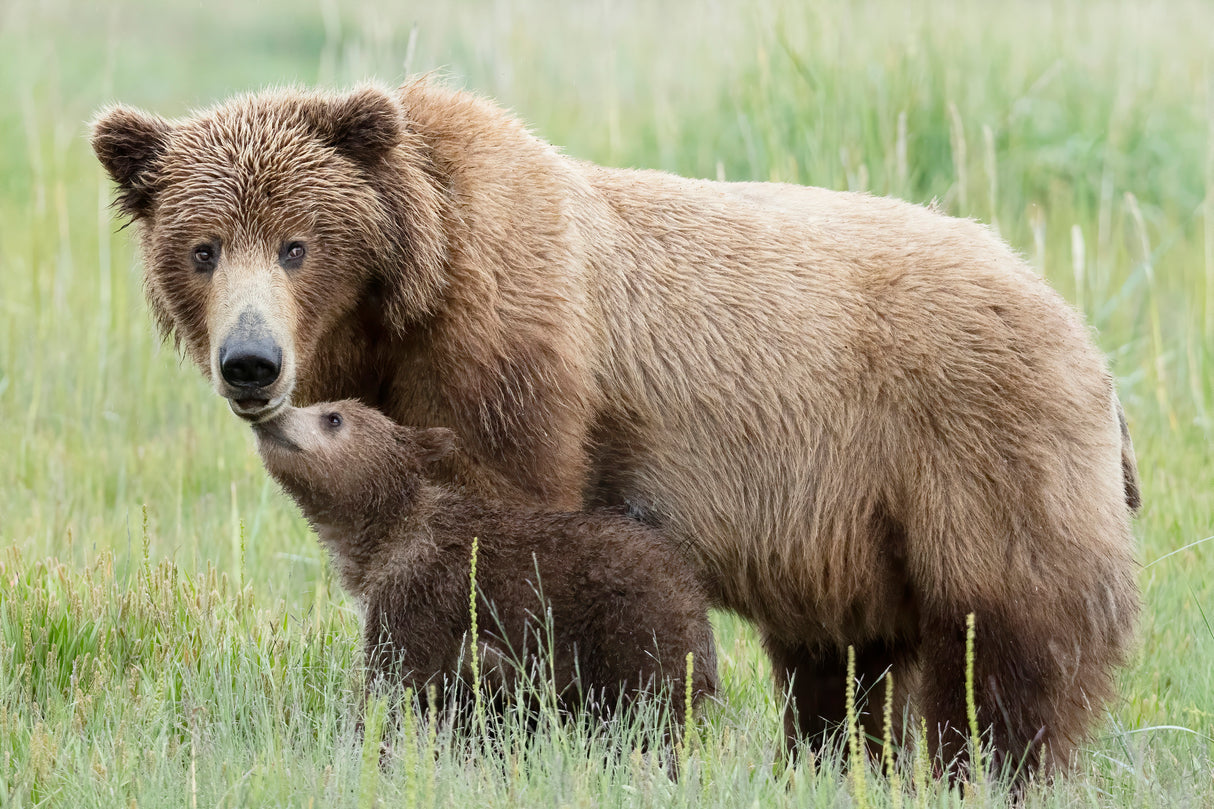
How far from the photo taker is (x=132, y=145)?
4.23 m

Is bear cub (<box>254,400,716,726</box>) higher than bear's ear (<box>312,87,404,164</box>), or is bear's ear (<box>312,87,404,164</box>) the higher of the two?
bear's ear (<box>312,87,404,164</box>)

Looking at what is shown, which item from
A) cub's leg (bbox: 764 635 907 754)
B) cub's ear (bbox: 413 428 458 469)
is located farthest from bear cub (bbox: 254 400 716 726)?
cub's leg (bbox: 764 635 907 754)

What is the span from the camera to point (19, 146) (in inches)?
516

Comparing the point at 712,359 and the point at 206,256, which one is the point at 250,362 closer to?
the point at 206,256

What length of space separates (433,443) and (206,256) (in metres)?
0.85

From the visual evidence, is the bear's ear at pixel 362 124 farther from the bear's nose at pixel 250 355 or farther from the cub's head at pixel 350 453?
the cub's head at pixel 350 453

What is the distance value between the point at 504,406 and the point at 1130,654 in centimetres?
225

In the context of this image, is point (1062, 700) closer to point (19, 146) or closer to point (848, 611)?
point (848, 611)

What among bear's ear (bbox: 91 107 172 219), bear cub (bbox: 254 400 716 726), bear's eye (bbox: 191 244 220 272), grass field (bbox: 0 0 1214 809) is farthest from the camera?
bear's ear (bbox: 91 107 172 219)

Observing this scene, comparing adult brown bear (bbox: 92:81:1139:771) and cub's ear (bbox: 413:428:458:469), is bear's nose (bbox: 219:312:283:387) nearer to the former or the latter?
adult brown bear (bbox: 92:81:1139:771)

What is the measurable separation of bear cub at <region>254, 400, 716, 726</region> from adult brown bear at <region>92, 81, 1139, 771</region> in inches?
5.9

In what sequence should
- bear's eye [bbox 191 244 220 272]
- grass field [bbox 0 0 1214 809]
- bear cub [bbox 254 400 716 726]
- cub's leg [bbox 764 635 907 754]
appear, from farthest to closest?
cub's leg [bbox 764 635 907 754], bear's eye [bbox 191 244 220 272], bear cub [bbox 254 400 716 726], grass field [bbox 0 0 1214 809]

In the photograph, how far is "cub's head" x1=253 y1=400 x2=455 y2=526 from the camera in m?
4.11

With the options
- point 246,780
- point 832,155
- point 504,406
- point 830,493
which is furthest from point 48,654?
point 832,155
